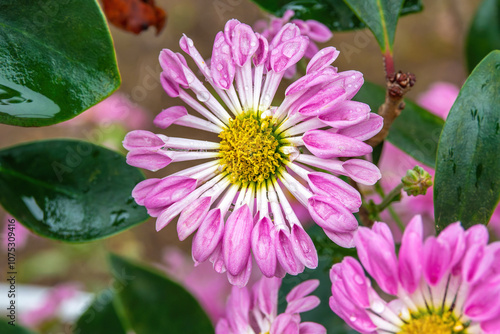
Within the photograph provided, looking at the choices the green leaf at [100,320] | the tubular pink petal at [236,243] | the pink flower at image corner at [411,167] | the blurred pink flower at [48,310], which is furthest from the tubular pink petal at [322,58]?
the blurred pink flower at [48,310]

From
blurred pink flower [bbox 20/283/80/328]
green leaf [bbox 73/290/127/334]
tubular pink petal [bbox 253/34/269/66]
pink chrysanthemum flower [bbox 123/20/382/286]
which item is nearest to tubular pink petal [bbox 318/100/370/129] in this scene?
pink chrysanthemum flower [bbox 123/20/382/286]

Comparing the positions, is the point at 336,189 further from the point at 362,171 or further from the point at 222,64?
the point at 222,64

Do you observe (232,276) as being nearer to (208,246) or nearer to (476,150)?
(208,246)

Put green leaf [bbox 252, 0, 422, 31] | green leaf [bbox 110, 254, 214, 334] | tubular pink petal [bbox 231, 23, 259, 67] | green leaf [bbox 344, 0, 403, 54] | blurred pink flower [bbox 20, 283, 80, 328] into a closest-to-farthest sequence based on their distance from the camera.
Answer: tubular pink petal [bbox 231, 23, 259, 67] < green leaf [bbox 344, 0, 403, 54] < green leaf [bbox 252, 0, 422, 31] < green leaf [bbox 110, 254, 214, 334] < blurred pink flower [bbox 20, 283, 80, 328]

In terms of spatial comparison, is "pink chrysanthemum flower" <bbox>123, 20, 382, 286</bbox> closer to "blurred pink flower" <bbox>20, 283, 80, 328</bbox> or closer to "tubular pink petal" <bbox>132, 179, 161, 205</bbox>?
"tubular pink petal" <bbox>132, 179, 161, 205</bbox>

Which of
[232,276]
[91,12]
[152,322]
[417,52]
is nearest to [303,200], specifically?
[232,276]

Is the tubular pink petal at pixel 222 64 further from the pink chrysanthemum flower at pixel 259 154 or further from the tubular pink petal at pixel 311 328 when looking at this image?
the tubular pink petal at pixel 311 328

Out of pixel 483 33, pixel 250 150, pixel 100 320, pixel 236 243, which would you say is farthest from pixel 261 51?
pixel 100 320
